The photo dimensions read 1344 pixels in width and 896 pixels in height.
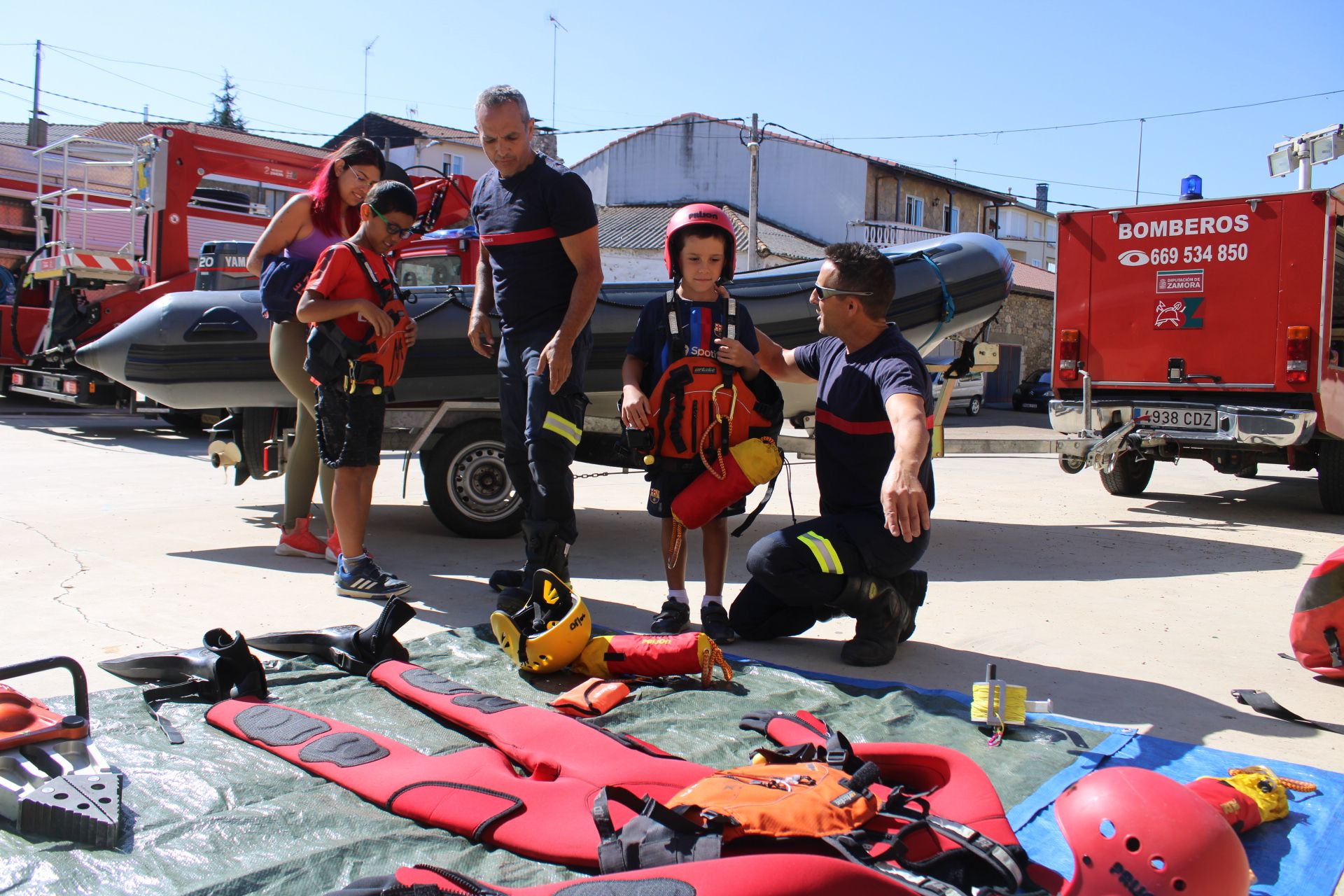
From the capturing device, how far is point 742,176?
128ft

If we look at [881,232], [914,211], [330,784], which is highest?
[914,211]

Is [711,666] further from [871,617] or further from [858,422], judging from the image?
[858,422]

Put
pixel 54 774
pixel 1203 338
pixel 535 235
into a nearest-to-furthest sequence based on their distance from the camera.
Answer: pixel 54 774
pixel 535 235
pixel 1203 338

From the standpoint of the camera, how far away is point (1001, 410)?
3002 centimetres

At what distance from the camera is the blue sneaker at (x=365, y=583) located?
4402mm

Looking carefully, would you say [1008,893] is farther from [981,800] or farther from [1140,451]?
[1140,451]

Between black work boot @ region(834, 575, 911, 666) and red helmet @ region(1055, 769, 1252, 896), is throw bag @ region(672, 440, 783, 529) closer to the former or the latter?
black work boot @ region(834, 575, 911, 666)

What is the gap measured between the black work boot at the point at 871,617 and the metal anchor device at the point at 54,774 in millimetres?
2294

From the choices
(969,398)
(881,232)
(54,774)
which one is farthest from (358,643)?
(881,232)

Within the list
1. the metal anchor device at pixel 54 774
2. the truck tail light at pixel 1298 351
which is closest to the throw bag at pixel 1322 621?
the metal anchor device at pixel 54 774

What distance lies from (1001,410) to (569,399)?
2777 centimetres

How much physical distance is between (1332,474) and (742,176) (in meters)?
32.5

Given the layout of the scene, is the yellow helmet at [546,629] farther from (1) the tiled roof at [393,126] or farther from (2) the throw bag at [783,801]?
(1) the tiled roof at [393,126]

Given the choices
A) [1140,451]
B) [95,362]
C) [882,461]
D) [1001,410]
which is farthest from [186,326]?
[1001,410]
